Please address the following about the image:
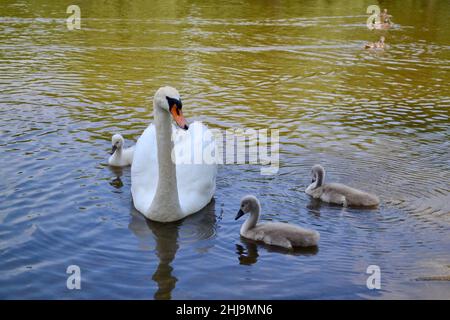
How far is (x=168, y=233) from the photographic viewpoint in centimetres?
847

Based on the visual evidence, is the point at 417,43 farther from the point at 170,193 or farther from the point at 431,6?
the point at 170,193

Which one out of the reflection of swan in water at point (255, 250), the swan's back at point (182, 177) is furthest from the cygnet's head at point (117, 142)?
the reflection of swan in water at point (255, 250)

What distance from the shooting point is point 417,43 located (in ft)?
74.1

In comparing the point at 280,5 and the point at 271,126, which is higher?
the point at 280,5

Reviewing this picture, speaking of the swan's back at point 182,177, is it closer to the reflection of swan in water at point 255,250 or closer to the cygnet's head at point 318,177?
the reflection of swan in water at point 255,250

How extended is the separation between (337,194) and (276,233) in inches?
58.4

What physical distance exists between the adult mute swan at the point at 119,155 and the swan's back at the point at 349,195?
3.16 metres

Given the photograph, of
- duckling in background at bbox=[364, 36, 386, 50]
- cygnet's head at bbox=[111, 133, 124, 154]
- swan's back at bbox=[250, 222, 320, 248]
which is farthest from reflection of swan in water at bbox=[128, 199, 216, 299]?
duckling in background at bbox=[364, 36, 386, 50]

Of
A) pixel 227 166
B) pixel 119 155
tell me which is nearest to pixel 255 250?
pixel 227 166

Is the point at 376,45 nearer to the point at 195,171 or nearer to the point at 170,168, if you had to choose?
A: the point at 195,171

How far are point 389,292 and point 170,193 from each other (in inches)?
113
